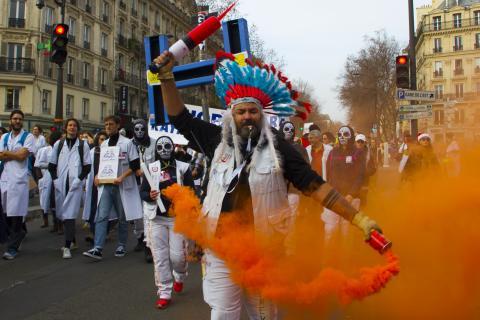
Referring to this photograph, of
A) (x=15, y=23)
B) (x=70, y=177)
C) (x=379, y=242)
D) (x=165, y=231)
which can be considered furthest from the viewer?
(x=15, y=23)

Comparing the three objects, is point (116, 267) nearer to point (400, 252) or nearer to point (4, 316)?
point (4, 316)

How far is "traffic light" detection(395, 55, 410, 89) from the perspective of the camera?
41.9ft

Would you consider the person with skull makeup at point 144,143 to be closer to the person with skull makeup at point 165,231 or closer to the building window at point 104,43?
the person with skull makeup at point 165,231

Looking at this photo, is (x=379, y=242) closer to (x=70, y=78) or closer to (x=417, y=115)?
(x=417, y=115)

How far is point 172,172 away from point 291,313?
2.89 meters

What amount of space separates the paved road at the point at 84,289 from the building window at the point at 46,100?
32318mm

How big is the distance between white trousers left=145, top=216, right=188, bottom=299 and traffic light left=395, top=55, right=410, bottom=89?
9.64 meters

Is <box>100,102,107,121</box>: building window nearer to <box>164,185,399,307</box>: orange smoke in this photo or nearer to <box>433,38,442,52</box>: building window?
<box>433,38,442,52</box>: building window

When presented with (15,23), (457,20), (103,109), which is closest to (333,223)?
(457,20)

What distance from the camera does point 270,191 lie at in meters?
2.90

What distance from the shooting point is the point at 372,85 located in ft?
148

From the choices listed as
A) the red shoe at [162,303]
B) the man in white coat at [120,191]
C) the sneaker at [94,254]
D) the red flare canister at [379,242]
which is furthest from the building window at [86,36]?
the red flare canister at [379,242]

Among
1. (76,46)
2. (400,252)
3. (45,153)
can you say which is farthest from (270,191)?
(76,46)

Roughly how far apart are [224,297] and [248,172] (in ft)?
2.60
